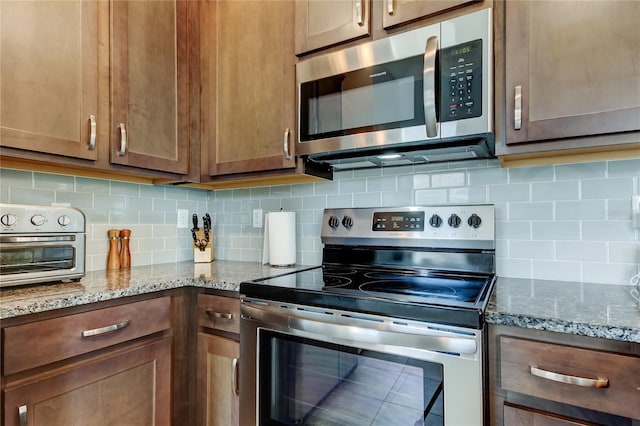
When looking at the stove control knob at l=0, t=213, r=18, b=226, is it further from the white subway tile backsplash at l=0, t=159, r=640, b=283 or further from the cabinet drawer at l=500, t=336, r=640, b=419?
the cabinet drawer at l=500, t=336, r=640, b=419

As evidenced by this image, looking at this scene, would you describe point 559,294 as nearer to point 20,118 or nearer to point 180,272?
point 180,272

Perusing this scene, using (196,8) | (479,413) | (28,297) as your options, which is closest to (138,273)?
(28,297)

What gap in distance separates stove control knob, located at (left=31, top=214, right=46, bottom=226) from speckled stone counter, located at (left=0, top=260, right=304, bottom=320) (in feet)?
0.76

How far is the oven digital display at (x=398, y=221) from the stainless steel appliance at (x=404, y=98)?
243 millimetres

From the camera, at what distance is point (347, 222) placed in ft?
5.63

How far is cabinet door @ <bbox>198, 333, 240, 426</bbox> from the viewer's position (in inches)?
53.6

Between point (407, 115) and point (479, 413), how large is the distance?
0.97 metres

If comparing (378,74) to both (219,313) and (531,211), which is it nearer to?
(531,211)

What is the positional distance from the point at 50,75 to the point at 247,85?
762mm

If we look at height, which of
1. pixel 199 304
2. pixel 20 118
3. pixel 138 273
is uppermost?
pixel 20 118

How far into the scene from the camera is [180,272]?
1672 millimetres

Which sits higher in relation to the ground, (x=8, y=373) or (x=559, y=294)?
(x=559, y=294)

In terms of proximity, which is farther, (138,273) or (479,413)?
(138,273)

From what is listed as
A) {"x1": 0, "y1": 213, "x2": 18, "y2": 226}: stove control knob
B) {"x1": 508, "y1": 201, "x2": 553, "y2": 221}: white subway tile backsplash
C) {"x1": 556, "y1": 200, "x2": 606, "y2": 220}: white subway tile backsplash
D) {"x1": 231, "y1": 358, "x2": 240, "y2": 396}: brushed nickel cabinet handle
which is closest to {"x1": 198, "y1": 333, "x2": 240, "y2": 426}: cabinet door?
{"x1": 231, "y1": 358, "x2": 240, "y2": 396}: brushed nickel cabinet handle
